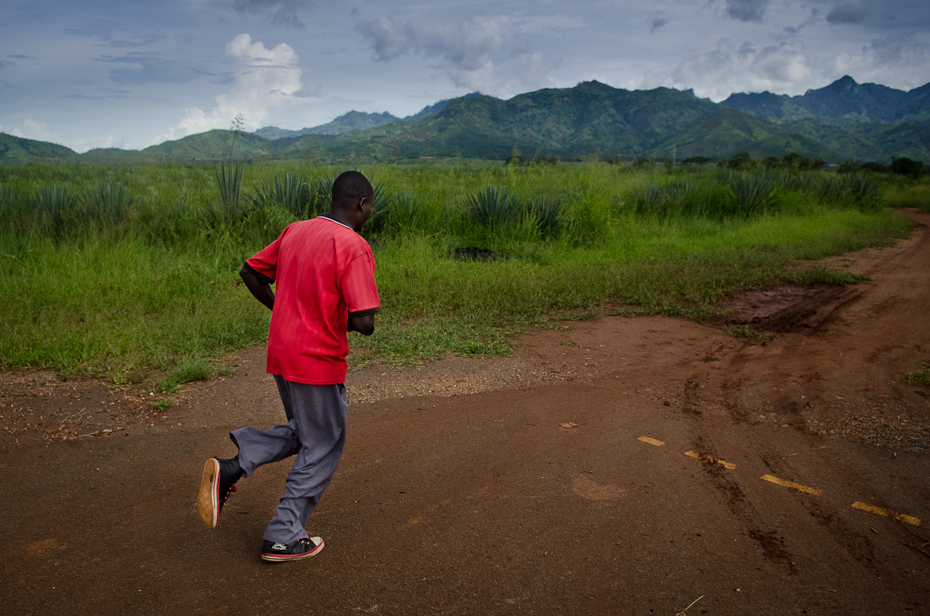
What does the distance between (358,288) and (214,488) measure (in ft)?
3.36

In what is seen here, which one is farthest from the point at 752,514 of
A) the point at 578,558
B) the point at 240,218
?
the point at 240,218

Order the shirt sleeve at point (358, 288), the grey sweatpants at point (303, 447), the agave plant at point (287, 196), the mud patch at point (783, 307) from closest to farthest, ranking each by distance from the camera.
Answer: the shirt sleeve at point (358, 288) → the grey sweatpants at point (303, 447) → the mud patch at point (783, 307) → the agave plant at point (287, 196)

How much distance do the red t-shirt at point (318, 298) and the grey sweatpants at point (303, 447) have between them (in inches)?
4.1

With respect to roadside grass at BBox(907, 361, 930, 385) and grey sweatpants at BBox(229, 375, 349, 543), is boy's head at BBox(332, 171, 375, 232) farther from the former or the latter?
roadside grass at BBox(907, 361, 930, 385)

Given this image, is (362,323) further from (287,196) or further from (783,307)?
(287,196)

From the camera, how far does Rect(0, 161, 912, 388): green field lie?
19.2ft

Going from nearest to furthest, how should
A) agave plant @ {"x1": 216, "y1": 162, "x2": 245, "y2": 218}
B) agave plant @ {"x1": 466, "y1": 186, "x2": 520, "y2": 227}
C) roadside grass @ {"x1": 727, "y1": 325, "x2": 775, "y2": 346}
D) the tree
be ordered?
roadside grass @ {"x1": 727, "y1": 325, "x2": 775, "y2": 346} → agave plant @ {"x1": 216, "y1": 162, "x2": 245, "y2": 218} → agave plant @ {"x1": 466, "y1": 186, "x2": 520, "y2": 227} → the tree

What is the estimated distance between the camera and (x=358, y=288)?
2.47 metres

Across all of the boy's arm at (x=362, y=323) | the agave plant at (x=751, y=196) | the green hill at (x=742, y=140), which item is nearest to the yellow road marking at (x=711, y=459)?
the boy's arm at (x=362, y=323)

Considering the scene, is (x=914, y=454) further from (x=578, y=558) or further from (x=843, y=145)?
(x=843, y=145)

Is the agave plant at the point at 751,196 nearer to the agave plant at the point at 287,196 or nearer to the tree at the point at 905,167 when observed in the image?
the agave plant at the point at 287,196

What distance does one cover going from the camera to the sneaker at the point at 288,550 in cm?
262

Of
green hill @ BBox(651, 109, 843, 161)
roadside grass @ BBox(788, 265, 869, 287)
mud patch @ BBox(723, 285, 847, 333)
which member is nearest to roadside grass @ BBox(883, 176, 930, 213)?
roadside grass @ BBox(788, 265, 869, 287)

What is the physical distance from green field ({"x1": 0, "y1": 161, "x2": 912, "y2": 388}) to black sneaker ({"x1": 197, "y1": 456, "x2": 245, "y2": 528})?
2592 mm
